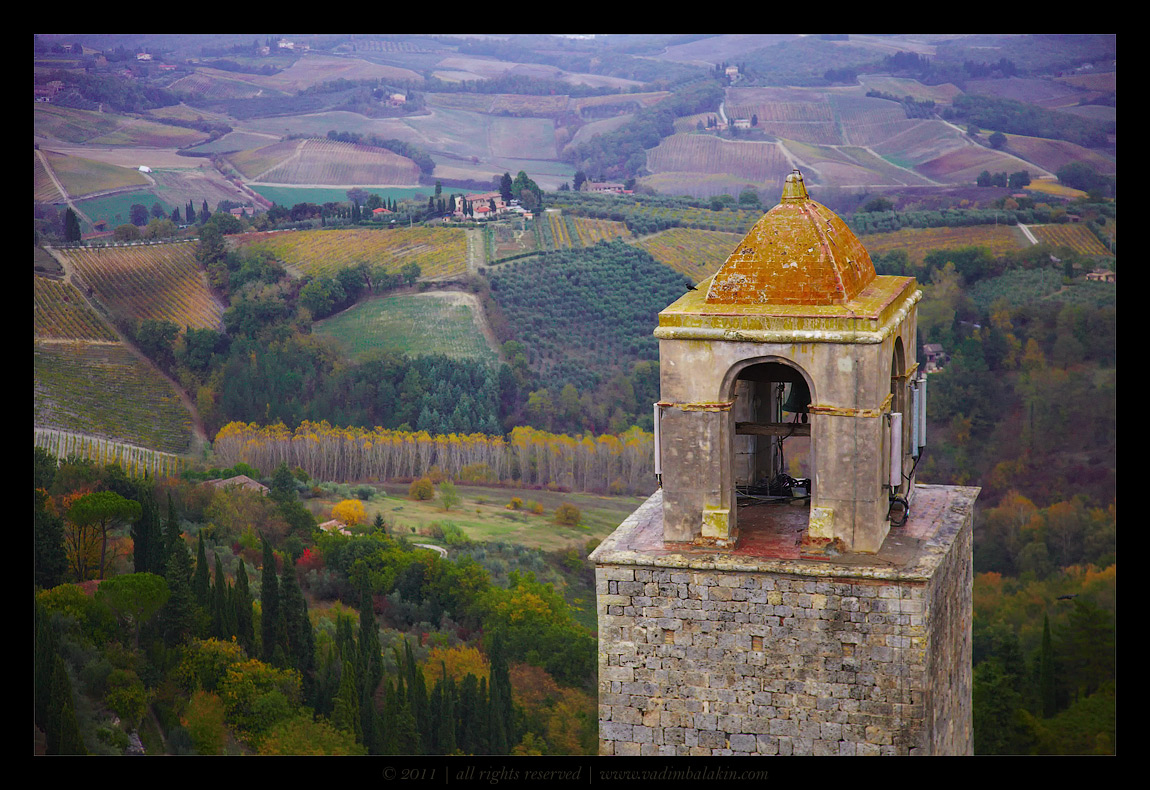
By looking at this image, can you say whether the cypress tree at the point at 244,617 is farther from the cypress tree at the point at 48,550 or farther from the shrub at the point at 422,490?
the shrub at the point at 422,490

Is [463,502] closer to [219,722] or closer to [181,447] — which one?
[181,447]

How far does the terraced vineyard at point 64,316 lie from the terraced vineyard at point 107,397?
578 mm

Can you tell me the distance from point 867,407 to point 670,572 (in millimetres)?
2677

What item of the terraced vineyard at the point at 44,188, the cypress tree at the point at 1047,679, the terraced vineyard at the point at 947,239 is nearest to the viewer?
the cypress tree at the point at 1047,679

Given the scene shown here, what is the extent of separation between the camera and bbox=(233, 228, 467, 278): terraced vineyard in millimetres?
59125

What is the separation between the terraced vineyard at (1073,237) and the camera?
5941cm

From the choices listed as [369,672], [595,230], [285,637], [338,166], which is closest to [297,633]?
[285,637]

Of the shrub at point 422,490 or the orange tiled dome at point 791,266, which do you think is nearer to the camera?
the orange tiled dome at point 791,266

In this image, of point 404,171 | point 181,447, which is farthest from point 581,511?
point 404,171

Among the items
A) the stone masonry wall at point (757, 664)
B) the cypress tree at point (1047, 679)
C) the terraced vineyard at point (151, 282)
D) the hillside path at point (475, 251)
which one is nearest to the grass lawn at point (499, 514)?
the hillside path at point (475, 251)

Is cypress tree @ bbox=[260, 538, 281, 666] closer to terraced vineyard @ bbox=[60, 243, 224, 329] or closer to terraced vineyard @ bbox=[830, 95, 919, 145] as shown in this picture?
terraced vineyard @ bbox=[60, 243, 224, 329]

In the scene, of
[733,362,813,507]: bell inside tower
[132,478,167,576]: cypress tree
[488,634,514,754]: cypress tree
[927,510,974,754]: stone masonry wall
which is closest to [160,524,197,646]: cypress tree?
[132,478,167,576]: cypress tree

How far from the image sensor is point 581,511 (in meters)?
51.2

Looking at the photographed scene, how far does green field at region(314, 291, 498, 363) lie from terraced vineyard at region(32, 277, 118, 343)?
9349 millimetres
